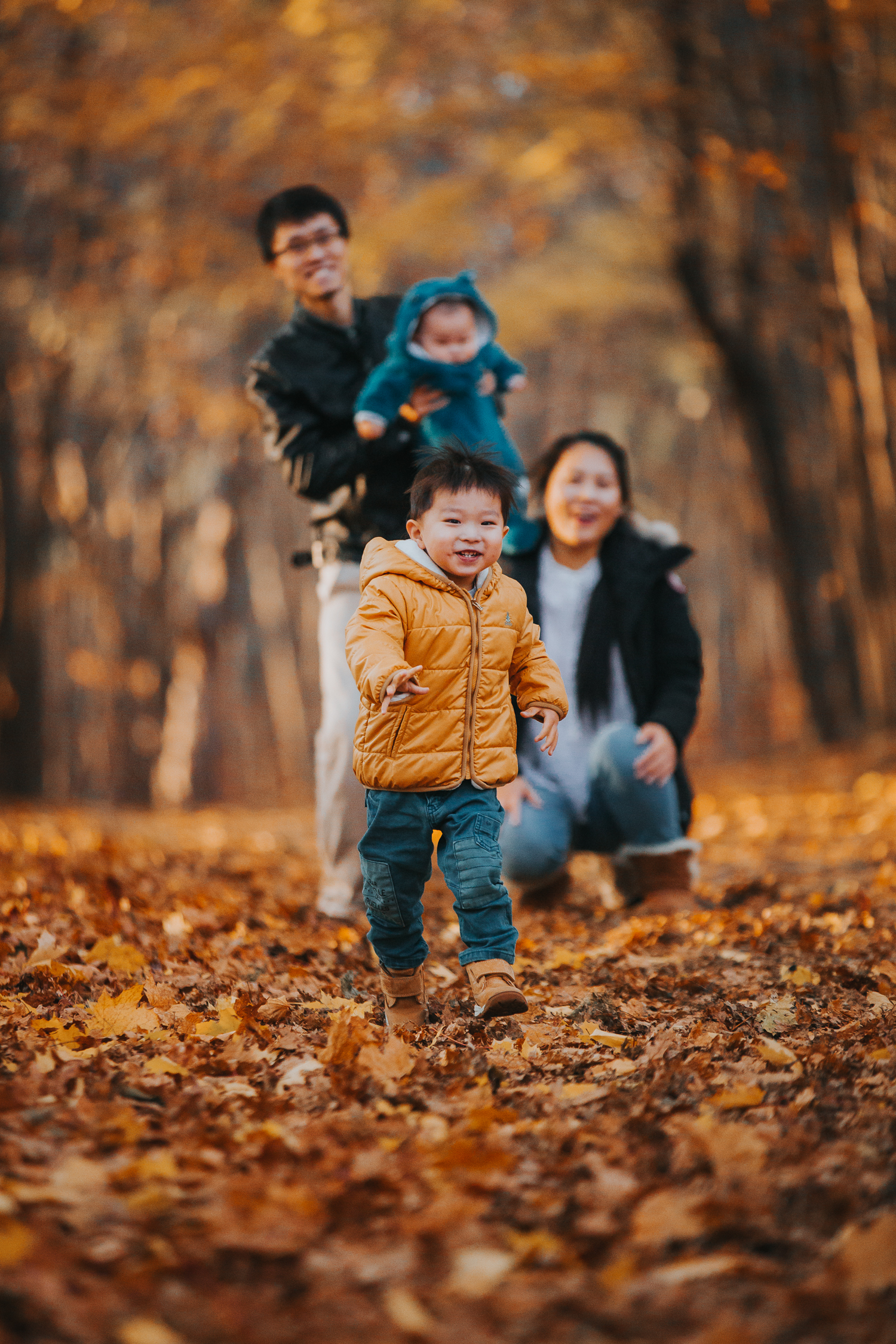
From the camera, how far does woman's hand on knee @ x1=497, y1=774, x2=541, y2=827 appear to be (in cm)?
415

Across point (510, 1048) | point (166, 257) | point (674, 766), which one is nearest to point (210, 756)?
point (166, 257)

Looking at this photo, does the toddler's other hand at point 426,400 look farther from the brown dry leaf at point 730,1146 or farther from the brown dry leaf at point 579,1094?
the brown dry leaf at point 730,1146

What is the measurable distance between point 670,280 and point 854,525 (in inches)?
131

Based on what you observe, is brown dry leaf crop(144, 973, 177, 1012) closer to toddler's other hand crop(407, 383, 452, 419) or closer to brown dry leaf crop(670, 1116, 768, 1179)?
brown dry leaf crop(670, 1116, 768, 1179)

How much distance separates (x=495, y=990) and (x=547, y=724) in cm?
69

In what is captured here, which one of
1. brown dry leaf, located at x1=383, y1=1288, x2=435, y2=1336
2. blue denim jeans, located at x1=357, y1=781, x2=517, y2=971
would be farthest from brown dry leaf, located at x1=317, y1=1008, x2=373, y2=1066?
brown dry leaf, located at x1=383, y1=1288, x2=435, y2=1336

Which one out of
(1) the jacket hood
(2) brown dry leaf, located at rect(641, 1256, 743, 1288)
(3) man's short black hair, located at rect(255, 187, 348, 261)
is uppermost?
(3) man's short black hair, located at rect(255, 187, 348, 261)

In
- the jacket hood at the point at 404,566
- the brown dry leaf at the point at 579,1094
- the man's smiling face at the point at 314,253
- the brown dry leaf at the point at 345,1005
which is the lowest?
the brown dry leaf at the point at 579,1094

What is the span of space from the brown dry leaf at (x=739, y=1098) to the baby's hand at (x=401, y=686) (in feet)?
3.74

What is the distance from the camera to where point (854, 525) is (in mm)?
9305

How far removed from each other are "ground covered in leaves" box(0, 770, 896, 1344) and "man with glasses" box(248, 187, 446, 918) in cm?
56

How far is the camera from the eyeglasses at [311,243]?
13.8ft

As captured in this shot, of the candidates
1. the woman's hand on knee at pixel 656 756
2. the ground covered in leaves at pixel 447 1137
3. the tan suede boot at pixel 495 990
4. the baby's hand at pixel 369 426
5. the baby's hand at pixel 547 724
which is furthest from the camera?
the woman's hand on knee at pixel 656 756

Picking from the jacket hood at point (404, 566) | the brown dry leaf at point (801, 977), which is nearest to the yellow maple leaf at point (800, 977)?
the brown dry leaf at point (801, 977)
